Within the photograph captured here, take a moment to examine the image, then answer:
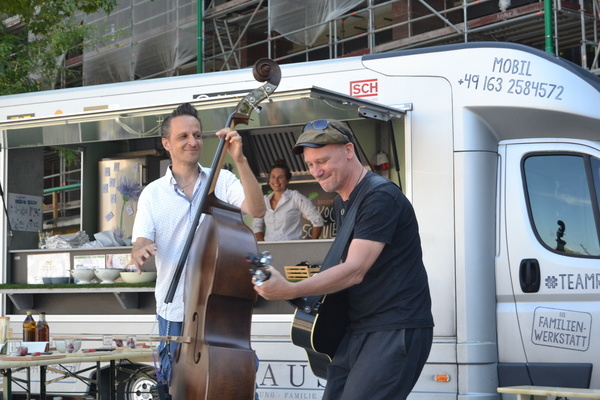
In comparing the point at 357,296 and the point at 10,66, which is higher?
the point at 10,66

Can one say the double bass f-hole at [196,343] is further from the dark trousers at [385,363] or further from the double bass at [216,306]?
the dark trousers at [385,363]

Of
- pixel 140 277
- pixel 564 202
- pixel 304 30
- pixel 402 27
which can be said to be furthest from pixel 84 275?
pixel 402 27

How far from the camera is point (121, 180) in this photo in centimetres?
958

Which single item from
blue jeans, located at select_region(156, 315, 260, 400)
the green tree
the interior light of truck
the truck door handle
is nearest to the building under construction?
the green tree

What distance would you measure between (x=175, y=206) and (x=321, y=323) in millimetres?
1710

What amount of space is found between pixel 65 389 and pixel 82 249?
3.98 ft

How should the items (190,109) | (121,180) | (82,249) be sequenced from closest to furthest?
1. (190,109)
2. (82,249)
3. (121,180)

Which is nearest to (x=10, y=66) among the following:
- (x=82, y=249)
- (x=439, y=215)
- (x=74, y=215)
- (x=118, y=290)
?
(x=74, y=215)

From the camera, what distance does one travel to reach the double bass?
4824 millimetres

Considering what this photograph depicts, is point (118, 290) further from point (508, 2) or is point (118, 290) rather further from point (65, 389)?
point (508, 2)

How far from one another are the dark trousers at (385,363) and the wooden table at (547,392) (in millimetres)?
2560

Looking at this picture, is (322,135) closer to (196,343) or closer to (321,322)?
Result: (321,322)

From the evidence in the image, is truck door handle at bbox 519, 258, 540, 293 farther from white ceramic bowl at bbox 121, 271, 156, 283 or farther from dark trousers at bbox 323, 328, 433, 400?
dark trousers at bbox 323, 328, 433, 400

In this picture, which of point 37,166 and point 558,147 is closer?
point 558,147
